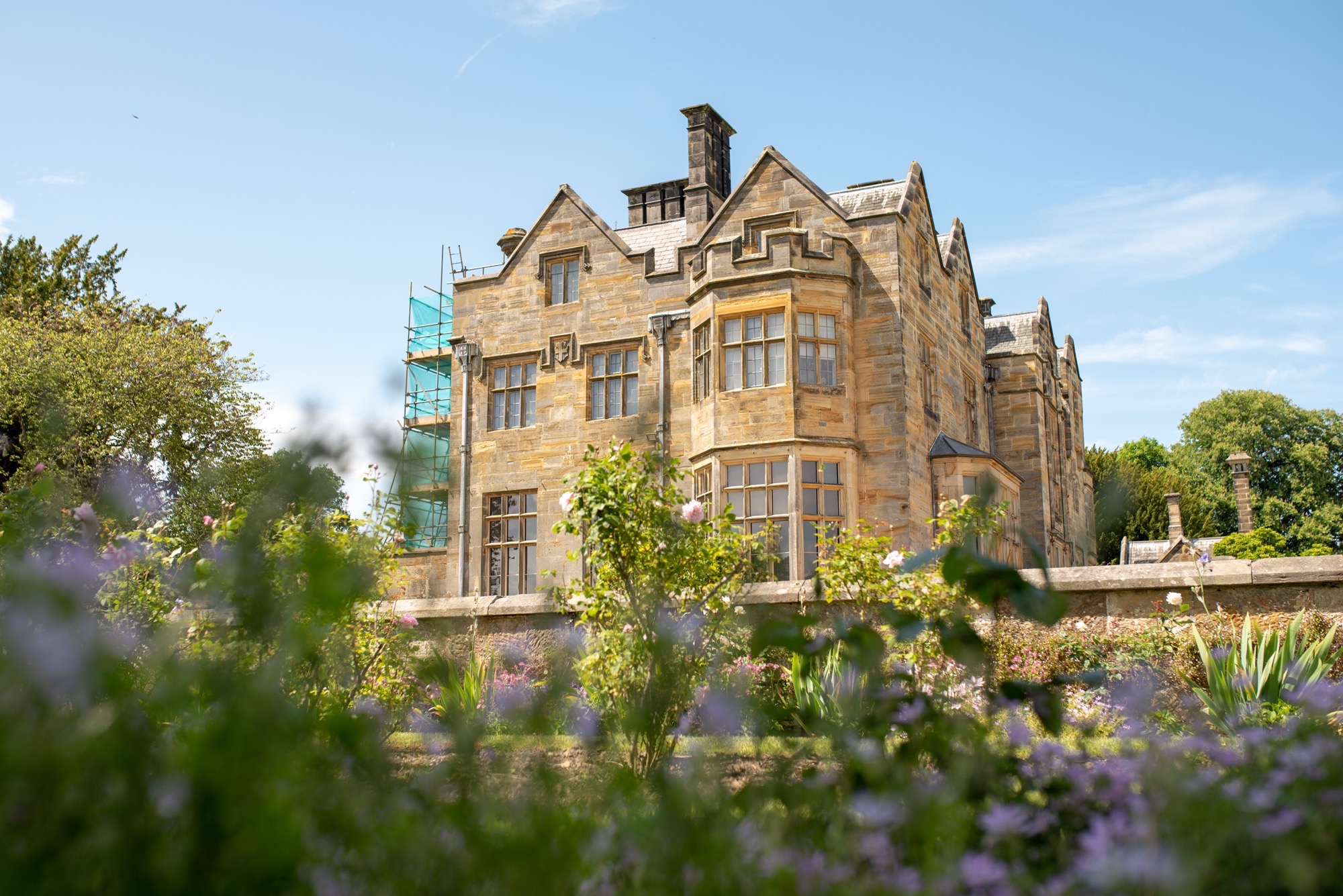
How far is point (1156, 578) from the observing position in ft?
29.5

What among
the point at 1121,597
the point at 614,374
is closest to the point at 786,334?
the point at 614,374

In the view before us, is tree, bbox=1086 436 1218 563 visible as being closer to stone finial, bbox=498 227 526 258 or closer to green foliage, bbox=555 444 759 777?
stone finial, bbox=498 227 526 258

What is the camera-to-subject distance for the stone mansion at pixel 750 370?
18078 mm

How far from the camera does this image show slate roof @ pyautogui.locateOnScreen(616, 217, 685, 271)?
884 inches

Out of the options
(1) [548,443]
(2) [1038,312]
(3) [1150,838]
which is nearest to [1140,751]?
(3) [1150,838]

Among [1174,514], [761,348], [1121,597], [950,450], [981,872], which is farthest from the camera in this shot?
[1174,514]

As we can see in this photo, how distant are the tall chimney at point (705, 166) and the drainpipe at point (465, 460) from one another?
5.05m

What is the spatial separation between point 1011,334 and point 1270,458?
3432 centimetres

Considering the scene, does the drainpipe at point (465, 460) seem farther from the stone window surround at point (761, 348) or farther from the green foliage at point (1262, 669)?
the green foliage at point (1262, 669)

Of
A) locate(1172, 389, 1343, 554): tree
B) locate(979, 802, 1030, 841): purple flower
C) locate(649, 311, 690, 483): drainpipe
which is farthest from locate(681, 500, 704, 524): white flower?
locate(1172, 389, 1343, 554): tree

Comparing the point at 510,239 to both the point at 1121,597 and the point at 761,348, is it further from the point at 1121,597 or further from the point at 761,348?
the point at 1121,597

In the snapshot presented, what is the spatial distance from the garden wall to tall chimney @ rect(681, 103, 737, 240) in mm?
12089

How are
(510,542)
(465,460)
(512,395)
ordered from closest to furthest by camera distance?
(510,542), (465,460), (512,395)

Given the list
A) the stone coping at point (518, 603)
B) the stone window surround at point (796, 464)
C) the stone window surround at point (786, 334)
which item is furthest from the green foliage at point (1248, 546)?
the stone coping at point (518, 603)
